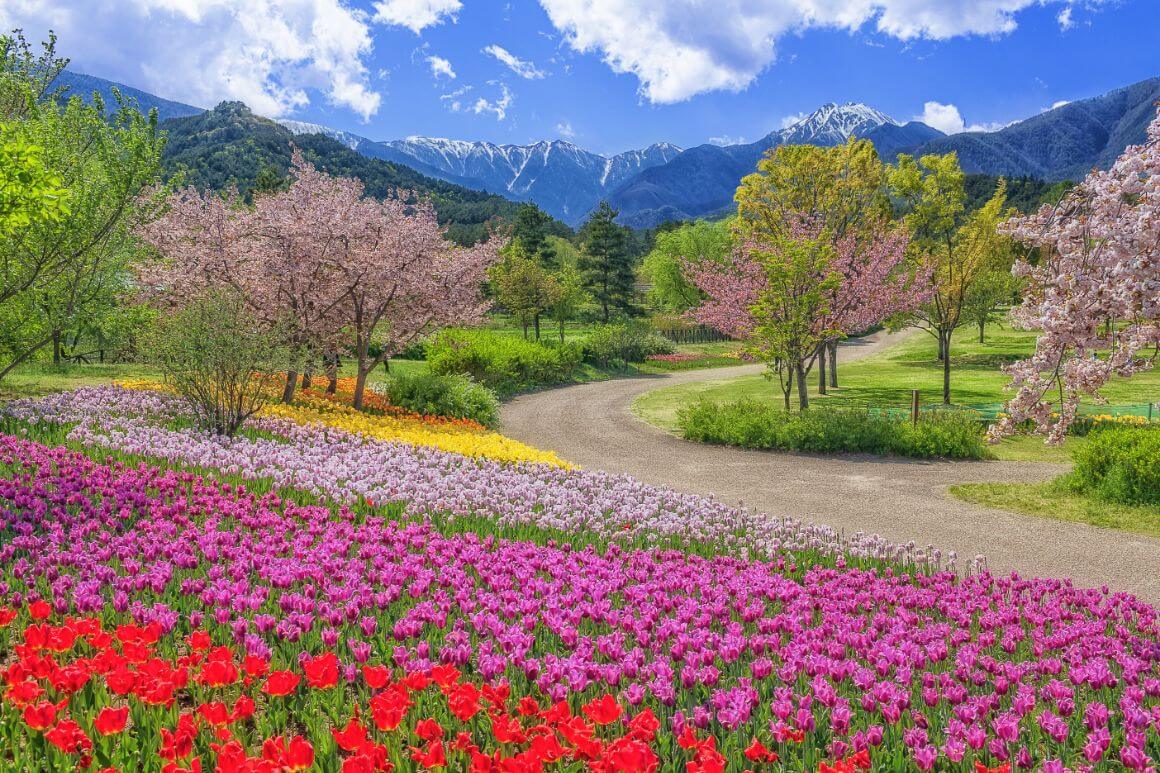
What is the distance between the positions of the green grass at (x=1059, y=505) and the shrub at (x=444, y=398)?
1271 cm

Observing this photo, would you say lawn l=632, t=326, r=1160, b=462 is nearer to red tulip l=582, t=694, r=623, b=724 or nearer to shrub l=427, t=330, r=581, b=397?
shrub l=427, t=330, r=581, b=397

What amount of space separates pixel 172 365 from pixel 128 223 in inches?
234

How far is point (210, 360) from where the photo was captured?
1282 cm

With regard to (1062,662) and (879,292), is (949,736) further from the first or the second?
(879,292)

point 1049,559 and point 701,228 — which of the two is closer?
point 1049,559

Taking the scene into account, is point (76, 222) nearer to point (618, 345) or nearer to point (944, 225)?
→ point (944, 225)

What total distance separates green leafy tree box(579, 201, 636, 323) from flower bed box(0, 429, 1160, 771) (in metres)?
57.8

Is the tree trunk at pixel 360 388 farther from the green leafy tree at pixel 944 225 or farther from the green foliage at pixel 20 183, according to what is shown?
the green leafy tree at pixel 944 225

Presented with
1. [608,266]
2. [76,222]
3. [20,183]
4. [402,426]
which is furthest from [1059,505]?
[608,266]

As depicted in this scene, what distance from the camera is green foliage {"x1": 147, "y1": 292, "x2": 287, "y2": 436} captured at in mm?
12789

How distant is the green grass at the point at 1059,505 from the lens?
10953mm

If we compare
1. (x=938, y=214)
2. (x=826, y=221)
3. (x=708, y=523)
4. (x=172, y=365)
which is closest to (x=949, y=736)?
(x=708, y=523)

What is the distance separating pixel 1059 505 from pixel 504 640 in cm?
1149

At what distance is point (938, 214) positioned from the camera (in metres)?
26.2
